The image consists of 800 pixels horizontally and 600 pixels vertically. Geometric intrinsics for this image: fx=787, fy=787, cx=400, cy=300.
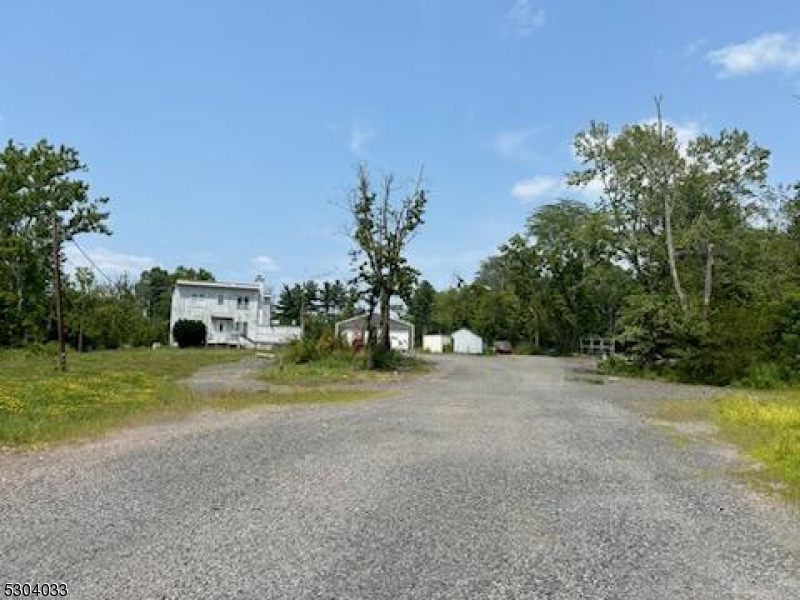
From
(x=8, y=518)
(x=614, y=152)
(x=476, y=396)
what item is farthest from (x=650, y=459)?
(x=614, y=152)

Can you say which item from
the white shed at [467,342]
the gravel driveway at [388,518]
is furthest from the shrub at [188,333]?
the gravel driveway at [388,518]

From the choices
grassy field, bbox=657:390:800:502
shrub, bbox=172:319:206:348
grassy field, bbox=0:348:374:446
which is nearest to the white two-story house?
shrub, bbox=172:319:206:348

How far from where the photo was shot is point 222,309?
68.2 m

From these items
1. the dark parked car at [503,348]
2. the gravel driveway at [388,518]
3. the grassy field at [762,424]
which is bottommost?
the gravel driveway at [388,518]

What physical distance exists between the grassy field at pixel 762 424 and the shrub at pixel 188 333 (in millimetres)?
44823

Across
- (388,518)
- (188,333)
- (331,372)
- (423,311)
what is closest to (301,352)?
(331,372)

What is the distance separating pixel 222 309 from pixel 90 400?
53051mm

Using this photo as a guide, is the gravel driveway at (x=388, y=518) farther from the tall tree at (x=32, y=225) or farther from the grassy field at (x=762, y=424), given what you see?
the tall tree at (x=32, y=225)

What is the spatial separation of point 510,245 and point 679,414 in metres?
54.0

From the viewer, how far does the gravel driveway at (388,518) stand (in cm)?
507

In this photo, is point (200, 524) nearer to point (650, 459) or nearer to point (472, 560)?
point (472, 560)

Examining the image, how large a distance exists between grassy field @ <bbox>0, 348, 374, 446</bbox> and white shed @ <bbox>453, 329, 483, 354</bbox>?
46.1 meters

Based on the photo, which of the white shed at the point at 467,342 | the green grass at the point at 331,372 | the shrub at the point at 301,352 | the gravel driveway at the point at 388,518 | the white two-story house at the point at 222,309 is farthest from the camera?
the white shed at the point at 467,342

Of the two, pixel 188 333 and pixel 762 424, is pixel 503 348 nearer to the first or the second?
pixel 188 333
